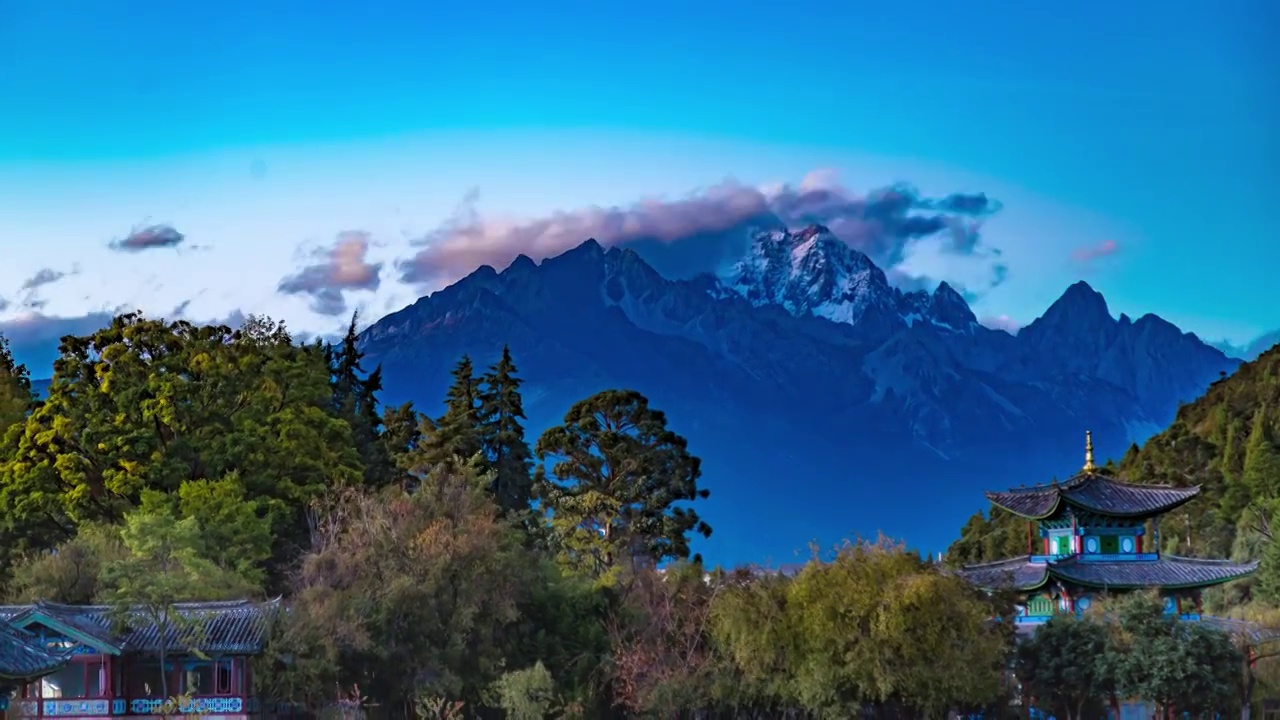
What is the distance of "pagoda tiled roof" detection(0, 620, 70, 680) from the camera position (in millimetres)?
34438

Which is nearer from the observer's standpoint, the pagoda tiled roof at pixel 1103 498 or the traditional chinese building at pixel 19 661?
the traditional chinese building at pixel 19 661

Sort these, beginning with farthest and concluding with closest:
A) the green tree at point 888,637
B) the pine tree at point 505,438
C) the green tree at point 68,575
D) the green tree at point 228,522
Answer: the pine tree at point 505,438, the green tree at point 228,522, the green tree at point 68,575, the green tree at point 888,637

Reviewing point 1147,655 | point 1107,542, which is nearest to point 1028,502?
point 1107,542

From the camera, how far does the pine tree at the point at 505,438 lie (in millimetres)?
67875

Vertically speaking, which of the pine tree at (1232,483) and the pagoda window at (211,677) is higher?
the pine tree at (1232,483)

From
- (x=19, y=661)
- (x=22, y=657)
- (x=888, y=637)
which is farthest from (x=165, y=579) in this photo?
(x=888, y=637)

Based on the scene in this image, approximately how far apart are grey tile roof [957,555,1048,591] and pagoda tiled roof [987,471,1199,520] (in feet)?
5.41

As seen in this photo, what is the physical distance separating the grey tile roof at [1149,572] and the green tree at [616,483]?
1450cm

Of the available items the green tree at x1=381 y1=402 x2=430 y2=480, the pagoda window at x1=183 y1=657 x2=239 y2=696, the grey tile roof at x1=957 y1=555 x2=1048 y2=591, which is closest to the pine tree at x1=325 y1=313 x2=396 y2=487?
the green tree at x1=381 y1=402 x2=430 y2=480

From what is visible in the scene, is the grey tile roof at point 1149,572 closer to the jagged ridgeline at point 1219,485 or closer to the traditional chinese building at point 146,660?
the jagged ridgeline at point 1219,485

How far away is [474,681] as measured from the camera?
46812mm

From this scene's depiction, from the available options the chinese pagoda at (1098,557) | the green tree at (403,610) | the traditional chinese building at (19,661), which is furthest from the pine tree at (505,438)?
the traditional chinese building at (19,661)

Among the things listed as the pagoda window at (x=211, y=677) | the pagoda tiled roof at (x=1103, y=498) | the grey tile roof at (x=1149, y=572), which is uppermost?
the pagoda tiled roof at (x=1103, y=498)

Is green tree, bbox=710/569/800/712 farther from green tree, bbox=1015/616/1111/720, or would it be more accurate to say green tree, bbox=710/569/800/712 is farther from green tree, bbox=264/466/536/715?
green tree, bbox=1015/616/1111/720
